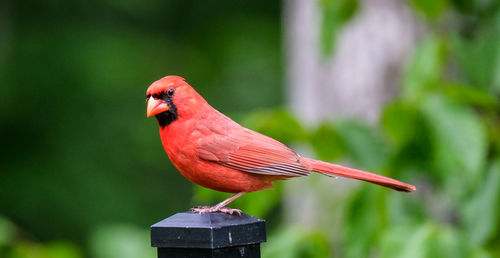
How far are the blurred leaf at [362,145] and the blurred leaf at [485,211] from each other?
422 millimetres

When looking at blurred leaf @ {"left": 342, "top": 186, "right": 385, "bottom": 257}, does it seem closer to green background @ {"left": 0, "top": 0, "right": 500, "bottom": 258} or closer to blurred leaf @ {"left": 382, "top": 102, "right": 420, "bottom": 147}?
blurred leaf @ {"left": 382, "top": 102, "right": 420, "bottom": 147}

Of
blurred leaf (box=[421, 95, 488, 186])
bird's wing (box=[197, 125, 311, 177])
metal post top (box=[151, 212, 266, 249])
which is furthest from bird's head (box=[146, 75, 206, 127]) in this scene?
blurred leaf (box=[421, 95, 488, 186])

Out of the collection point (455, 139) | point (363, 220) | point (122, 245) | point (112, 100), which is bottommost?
point (122, 245)

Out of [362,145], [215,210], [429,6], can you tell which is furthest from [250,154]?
[429,6]

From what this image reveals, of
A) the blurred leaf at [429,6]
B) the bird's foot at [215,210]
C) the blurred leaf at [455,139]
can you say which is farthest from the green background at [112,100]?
the bird's foot at [215,210]

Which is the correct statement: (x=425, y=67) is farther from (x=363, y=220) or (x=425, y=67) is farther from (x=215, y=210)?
(x=215, y=210)

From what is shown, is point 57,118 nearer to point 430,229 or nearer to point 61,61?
point 61,61

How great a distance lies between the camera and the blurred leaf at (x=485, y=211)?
300 cm

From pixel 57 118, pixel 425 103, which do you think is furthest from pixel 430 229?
pixel 57 118

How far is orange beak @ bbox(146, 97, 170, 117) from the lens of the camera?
2.44 meters

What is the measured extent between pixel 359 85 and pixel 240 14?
5.21 meters

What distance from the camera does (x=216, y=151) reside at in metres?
2.58

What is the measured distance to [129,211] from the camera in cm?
824

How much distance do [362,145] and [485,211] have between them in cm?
58
